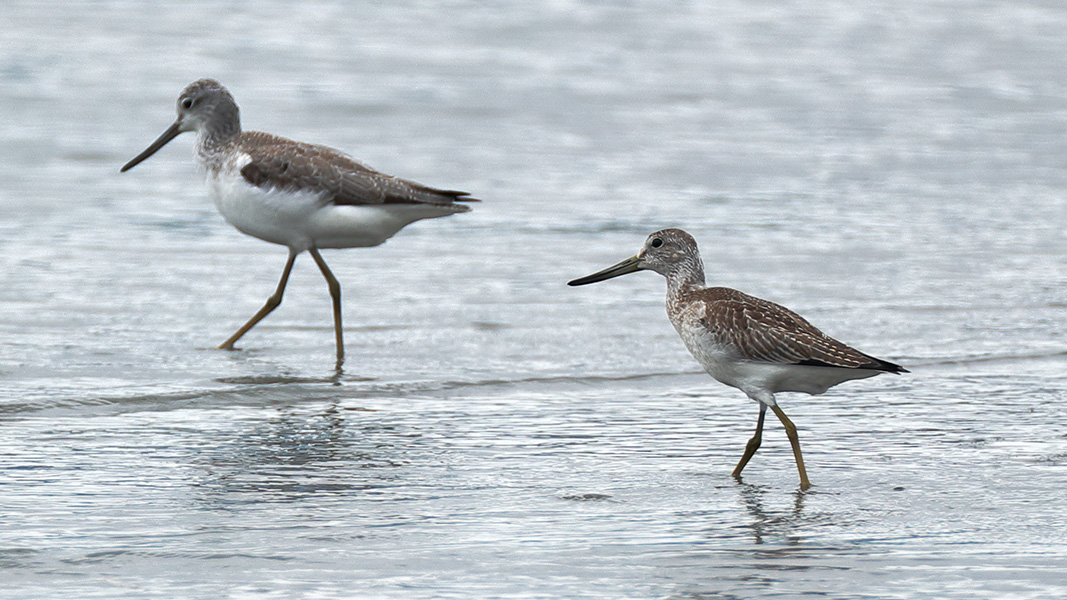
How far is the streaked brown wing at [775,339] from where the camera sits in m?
5.61

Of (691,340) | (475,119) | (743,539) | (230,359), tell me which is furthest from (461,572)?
(475,119)

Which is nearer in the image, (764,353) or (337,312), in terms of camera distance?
(764,353)

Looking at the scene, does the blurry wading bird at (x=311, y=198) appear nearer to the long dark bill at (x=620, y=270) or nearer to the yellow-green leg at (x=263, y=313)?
the yellow-green leg at (x=263, y=313)

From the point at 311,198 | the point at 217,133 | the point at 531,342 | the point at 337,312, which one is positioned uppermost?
the point at 217,133

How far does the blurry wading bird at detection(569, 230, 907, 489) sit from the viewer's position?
563 cm

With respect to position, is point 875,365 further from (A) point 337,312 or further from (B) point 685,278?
(A) point 337,312

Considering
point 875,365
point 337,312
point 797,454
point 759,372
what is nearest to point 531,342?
point 337,312

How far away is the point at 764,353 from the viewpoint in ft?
18.7

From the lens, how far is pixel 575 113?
1789cm

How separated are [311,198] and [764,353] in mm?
3406

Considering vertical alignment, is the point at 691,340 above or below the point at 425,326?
above

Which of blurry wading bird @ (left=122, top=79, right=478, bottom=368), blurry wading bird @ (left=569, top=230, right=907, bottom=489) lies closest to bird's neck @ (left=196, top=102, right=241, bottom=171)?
blurry wading bird @ (left=122, top=79, right=478, bottom=368)

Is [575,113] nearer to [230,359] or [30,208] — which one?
[30,208]

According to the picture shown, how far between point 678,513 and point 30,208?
8.49 m
